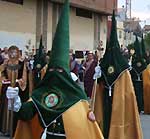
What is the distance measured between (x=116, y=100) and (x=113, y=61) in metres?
0.68

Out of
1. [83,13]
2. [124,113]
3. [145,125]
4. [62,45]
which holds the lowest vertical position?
[145,125]

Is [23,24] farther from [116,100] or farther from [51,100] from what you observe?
[51,100]

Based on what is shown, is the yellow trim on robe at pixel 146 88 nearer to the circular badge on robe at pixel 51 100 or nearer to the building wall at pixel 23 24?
the circular badge on robe at pixel 51 100

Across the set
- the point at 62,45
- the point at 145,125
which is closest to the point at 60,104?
the point at 62,45

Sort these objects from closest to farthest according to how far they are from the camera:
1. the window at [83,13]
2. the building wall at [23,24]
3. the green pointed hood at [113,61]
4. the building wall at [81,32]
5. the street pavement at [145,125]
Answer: the green pointed hood at [113,61] < the street pavement at [145,125] < the building wall at [23,24] < the building wall at [81,32] < the window at [83,13]

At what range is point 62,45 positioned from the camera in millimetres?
5027

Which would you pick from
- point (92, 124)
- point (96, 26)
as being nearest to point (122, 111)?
point (92, 124)

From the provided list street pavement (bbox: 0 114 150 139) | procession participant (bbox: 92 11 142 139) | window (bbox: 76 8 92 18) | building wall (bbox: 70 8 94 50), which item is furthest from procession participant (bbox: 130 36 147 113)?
window (bbox: 76 8 92 18)

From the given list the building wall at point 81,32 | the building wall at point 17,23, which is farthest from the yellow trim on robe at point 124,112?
the building wall at point 81,32

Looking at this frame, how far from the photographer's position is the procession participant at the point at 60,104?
4930mm

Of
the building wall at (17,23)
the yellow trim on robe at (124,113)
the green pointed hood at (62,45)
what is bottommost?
the yellow trim on robe at (124,113)

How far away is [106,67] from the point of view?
8.64m

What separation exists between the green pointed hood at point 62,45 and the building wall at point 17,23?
18.7 m

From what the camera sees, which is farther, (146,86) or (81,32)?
(81,32)
